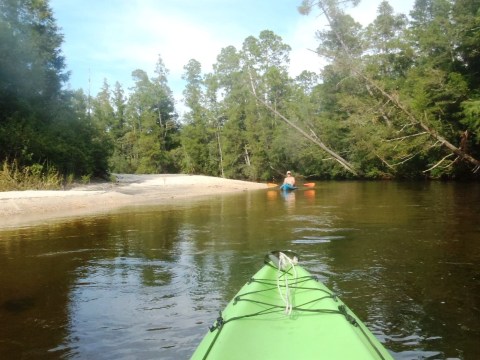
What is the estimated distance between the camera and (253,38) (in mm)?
46125

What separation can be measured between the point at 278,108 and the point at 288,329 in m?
44.0

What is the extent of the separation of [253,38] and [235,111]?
342 inches

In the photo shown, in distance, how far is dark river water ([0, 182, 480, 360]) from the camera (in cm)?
431

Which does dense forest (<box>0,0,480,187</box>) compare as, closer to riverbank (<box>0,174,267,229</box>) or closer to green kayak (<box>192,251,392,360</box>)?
riverbank (<box>0,174,267,229</box>)

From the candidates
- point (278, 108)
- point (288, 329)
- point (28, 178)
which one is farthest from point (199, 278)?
point (278, 108)

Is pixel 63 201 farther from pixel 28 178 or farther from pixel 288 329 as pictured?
pixel 288 329

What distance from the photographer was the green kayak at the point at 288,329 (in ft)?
9.52

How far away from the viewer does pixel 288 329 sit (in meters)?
3.38

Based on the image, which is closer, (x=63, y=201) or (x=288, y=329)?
(x=288, y=329)

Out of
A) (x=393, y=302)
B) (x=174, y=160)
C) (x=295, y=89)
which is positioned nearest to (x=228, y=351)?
(x=393, y=302)

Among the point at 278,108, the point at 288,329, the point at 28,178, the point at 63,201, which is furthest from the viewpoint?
the point at 278,108

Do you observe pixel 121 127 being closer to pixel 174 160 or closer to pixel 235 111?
pixel 174 160

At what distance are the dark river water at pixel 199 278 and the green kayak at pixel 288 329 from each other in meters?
0.80

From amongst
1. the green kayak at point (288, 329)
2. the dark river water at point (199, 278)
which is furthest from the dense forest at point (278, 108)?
the green kayak at point (288, 329)
